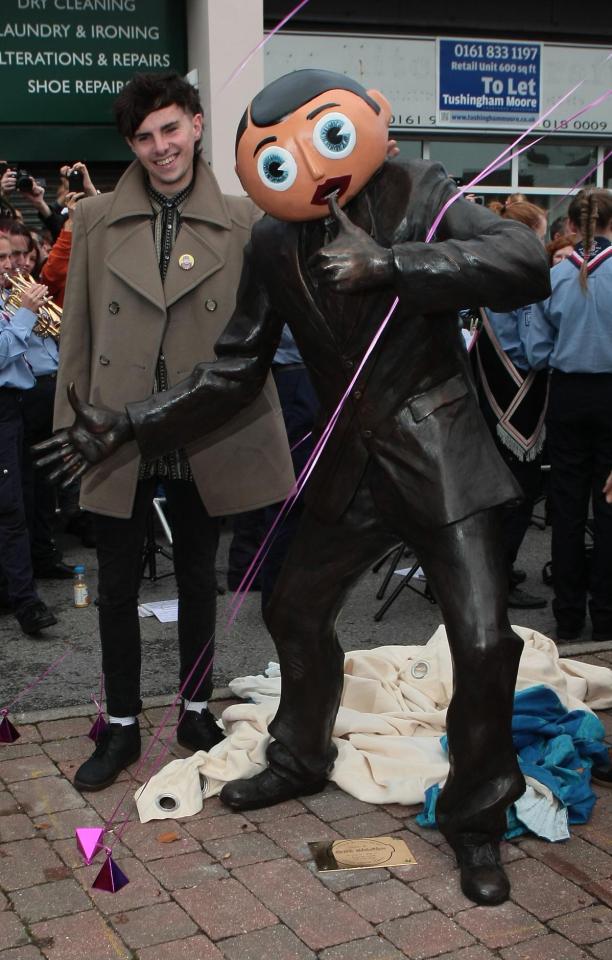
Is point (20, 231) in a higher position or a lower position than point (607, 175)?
lower

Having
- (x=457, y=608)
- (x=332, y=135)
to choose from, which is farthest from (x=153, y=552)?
(x=332, y=135)

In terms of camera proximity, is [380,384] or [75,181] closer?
[380,384]

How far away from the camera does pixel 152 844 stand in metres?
3.66

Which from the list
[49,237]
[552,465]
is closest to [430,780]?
[552,465]

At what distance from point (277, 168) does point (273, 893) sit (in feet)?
6.86

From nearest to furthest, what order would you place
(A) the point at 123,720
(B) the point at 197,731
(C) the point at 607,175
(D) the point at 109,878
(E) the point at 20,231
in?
1. (D) the point at 109,878
2. (A) the point at 123,720
3. (B) the point at 197,731
4. (E) the point at 20,231
5. (C) the point at 607,175

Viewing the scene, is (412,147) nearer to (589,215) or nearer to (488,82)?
(488,82)

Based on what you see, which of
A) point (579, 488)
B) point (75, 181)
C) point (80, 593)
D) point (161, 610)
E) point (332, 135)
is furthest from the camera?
point (75, 181)

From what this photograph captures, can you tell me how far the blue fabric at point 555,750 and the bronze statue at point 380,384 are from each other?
389 mm

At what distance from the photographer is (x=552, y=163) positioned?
553 inches

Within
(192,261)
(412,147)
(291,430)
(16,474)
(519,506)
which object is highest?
(412,147)

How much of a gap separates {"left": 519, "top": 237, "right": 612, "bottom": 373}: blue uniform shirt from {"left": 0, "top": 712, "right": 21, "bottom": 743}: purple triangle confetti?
10.8 feet

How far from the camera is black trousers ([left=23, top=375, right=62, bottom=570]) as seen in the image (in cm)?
712

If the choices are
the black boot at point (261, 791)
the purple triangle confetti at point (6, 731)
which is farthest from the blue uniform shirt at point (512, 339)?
the purple triangle confetti at point (6, 731)
